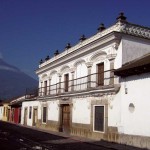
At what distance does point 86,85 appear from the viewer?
20922 mm

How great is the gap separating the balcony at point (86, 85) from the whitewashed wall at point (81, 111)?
741mm

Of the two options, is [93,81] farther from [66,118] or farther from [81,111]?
[66,118]

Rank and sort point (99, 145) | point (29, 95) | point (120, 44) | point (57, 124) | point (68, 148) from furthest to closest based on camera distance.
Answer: point (29, 95) < point (57, 124) < point (120, 44) < point (99, 145) < point (68, 148)

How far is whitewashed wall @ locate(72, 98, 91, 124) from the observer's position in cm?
2026

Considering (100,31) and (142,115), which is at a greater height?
(100,31)

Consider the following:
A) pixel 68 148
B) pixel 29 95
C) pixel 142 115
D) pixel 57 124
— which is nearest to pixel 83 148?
pixel 68 148

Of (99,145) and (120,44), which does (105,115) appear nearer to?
(99,145)

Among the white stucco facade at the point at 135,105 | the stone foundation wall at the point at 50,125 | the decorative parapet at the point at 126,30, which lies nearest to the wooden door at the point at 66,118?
the stone foundation wall at the point at 50,125

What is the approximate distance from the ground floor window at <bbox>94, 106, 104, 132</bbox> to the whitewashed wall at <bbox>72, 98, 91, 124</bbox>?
0.92m

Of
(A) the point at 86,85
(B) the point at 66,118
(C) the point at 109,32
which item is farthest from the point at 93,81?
(B) the point at 66,118

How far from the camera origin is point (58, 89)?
1040 inches

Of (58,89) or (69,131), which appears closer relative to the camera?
(69,131)

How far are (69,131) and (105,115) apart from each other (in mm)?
6047

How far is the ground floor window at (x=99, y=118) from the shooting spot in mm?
18492
